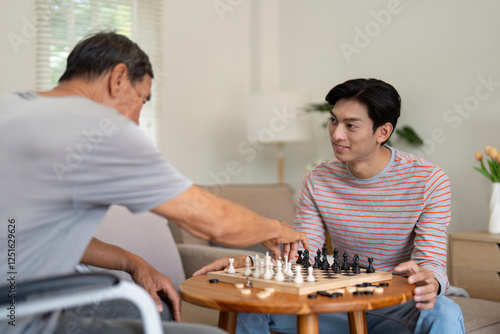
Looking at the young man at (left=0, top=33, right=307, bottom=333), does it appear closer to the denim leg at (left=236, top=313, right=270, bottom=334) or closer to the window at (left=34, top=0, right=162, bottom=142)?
the denim leg at (left=236, top=313, right=270, bottom=334)

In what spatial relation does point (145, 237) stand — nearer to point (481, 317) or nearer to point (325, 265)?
point (325, 265)

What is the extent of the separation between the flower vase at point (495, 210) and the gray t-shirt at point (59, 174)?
2.57 m

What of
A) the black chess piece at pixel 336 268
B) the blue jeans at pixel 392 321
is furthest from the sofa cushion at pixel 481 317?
the black chess piece at pixel 336 268

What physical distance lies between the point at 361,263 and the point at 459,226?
2013 millimetres

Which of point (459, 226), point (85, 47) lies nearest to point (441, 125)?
point (459, 226)

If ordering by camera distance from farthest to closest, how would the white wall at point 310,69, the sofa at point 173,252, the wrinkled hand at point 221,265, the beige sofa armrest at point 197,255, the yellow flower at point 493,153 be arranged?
the white wall at point 310,69 < the yellow flower at point 493,153 < the beige sofa armrest at point 197,255 < the sofa at point 173,252 < the wrinkled hand at point 221,265

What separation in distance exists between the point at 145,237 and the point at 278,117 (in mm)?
2033

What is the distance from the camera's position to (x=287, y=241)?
69.7 inches

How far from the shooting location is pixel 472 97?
3.88m

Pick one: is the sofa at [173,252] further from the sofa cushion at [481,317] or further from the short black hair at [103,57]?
the short black hair at [103,57]

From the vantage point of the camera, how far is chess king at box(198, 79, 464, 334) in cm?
→ 204

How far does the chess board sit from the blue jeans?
216mm

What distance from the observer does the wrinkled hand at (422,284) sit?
1.68 meters

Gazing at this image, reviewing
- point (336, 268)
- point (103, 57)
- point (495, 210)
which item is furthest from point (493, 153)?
point (103, 57)
